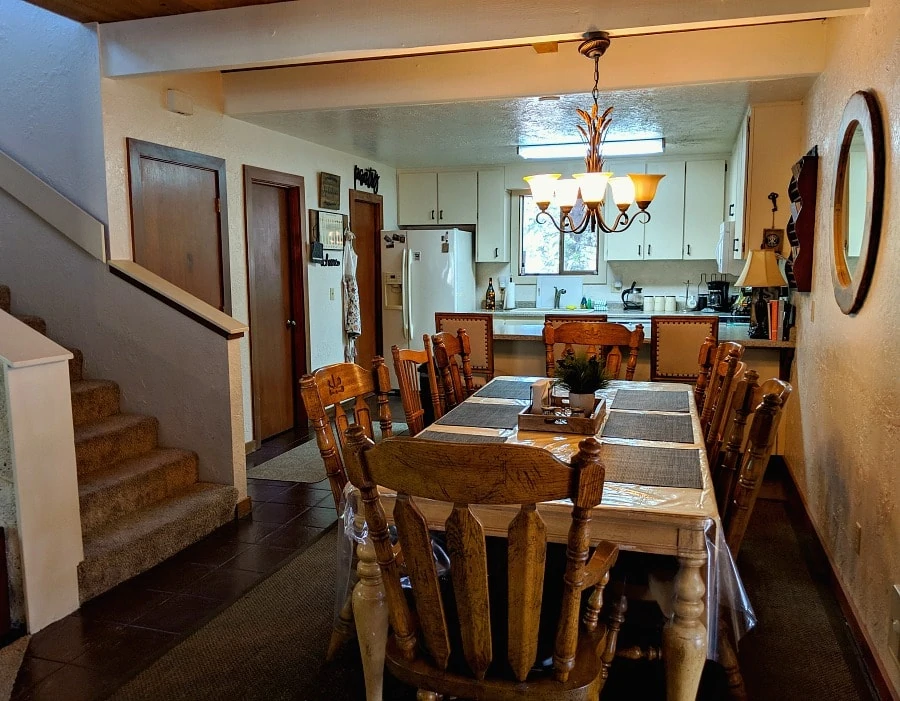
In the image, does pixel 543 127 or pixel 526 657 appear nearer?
pixel 526 657

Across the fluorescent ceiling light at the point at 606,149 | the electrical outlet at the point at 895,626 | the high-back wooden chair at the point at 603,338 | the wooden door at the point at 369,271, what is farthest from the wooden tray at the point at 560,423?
the wooden door at the point at 369,271

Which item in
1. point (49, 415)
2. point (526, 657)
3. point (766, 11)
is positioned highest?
point (766, 11)

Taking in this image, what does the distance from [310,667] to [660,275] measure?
560 centimetres

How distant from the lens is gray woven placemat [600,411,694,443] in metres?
2.34

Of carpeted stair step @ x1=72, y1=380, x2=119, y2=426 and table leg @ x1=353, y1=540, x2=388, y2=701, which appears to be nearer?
table leg @ x1=353, y1=540, x2=388, y2=701

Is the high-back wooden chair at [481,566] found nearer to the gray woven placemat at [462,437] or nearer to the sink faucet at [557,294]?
the gray woven placemat at [462,437]

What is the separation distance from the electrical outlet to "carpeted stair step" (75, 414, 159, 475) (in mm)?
3173

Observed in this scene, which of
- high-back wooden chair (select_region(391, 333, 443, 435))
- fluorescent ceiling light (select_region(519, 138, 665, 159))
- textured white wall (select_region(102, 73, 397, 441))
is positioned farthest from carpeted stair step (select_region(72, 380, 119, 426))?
fluorescent ceiling light (select_region(519, 138, 665, 159))

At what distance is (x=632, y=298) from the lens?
6871 mm

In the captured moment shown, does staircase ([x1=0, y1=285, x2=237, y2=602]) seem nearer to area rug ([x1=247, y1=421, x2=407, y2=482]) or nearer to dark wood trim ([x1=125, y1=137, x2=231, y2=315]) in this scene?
area rug ([x1=247, y1=421, x2=407, y2=482])

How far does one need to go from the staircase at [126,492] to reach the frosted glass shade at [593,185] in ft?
7.40

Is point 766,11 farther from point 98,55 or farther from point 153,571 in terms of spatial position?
point 153,571

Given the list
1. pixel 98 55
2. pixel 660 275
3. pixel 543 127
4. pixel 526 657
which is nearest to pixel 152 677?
pixel 526 657

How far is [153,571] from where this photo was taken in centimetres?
298
